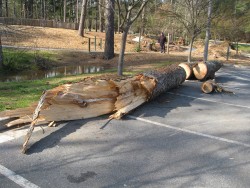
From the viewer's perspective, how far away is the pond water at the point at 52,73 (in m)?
16.3

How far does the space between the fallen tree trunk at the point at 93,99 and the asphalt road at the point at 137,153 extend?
0.68 feet

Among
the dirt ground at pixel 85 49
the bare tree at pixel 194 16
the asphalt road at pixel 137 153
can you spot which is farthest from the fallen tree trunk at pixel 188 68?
the dirt ground at pixel 85 49

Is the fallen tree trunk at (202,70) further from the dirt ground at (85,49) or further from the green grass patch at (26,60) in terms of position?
the green grass patch at (26,60)

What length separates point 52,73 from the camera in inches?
707

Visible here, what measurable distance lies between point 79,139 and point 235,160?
8.54 feet

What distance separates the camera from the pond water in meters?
16.3

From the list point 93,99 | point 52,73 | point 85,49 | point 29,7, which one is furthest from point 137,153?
point 29,7

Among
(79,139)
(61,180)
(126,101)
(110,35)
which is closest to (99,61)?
(110,35)

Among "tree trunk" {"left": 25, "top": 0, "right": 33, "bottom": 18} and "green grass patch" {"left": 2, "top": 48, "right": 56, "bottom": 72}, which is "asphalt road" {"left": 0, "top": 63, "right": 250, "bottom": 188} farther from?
"tree trunk" {"left": 25, "top": 0, "right": 33, "bottom": 18}

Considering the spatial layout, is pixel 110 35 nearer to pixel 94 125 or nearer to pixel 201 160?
pixel 94 125

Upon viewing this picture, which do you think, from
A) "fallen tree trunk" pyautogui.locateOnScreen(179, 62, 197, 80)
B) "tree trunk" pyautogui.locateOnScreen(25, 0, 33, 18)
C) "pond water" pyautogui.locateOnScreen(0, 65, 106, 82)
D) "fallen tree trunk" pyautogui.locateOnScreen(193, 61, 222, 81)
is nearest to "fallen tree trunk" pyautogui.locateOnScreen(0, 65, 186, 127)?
"fallen tree trunk" pyautogui.locateOnScreen(179, 62, 197, 80)

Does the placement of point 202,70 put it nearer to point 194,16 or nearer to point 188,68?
point 188,68

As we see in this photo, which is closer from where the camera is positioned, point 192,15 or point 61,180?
point 61,180

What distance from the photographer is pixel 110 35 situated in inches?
881
